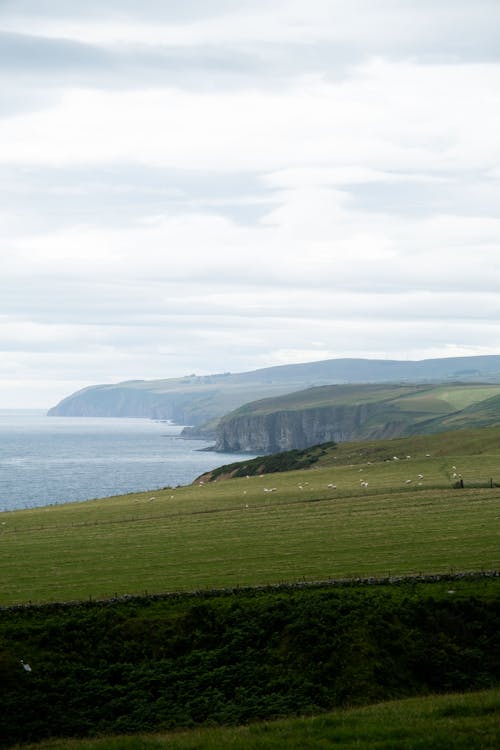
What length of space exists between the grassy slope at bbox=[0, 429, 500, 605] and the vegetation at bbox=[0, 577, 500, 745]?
6206mm

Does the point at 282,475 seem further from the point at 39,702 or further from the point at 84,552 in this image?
the point at 39,702

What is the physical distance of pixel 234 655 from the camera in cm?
3152

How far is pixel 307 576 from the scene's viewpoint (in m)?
42.7

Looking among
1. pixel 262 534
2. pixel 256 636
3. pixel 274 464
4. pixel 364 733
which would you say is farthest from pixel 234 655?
pixel 274 464

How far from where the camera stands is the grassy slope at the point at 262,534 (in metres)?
44.6

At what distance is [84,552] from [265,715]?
114 ft

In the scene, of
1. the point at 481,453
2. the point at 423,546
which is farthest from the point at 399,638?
the point at 481,453

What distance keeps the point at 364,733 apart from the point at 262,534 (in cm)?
4087

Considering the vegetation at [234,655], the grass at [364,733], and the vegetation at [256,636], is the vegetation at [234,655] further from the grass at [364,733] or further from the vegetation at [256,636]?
the grass at [364,733]

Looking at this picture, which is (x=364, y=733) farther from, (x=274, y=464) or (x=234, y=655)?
(x=274, y=464)

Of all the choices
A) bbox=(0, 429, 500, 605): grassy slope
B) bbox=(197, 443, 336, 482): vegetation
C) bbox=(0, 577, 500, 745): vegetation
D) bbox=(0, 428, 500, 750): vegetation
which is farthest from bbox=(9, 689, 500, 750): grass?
bbox=(197, 443, 336, 482): vegetation

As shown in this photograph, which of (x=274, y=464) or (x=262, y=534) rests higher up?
(x=274, y=464)

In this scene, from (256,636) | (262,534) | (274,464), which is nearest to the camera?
(256,636)

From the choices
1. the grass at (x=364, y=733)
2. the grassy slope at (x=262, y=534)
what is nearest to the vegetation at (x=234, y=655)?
the grass at (x=364, y=733)
